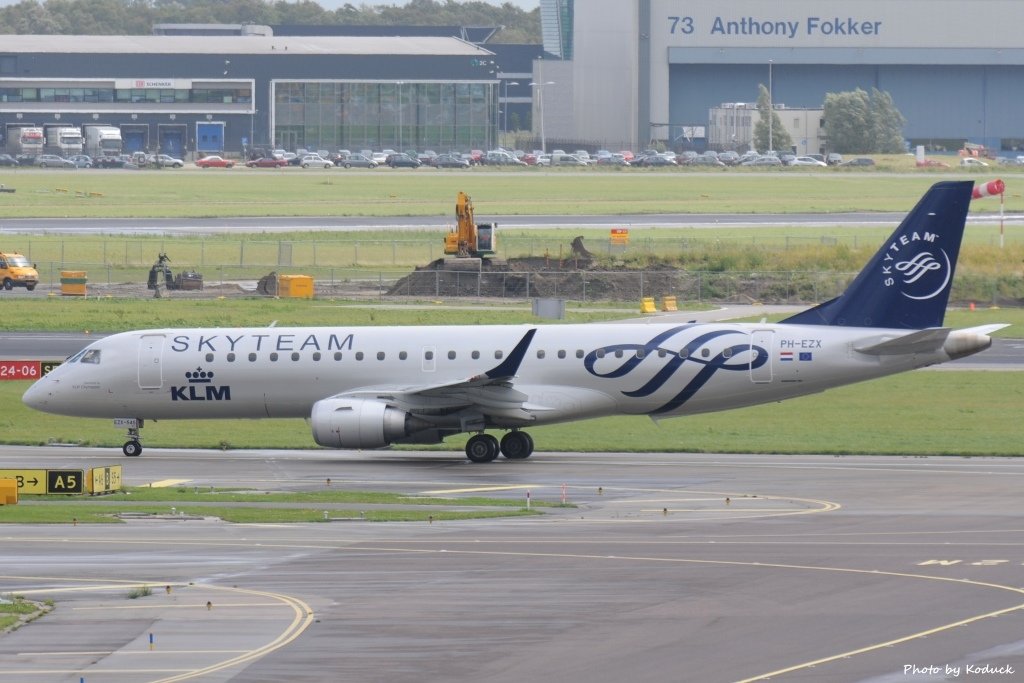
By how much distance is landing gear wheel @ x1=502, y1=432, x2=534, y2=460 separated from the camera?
41.3 m

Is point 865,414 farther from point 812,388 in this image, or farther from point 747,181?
point 747,181

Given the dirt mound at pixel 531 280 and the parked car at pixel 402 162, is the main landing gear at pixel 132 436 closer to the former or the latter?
the dirt mound at pixel 531 280

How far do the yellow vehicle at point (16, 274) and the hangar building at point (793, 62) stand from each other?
366ft

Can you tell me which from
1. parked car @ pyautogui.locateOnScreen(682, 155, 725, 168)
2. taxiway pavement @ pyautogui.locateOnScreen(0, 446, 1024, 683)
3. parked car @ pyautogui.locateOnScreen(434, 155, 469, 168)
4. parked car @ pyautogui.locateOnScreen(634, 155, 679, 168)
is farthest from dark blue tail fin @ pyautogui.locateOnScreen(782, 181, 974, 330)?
parked car @ pyautogui.locateOnScreen(434, 155, 469, 168)

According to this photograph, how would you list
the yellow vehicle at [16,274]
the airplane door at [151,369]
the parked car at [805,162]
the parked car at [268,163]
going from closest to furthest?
1. the airplane door at [151,369]
2. the yellow vehicle at [16,274]
3. the parked car at [805,162]
4. the parked car at [268,163]

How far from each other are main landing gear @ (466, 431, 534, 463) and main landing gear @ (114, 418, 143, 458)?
8764mm

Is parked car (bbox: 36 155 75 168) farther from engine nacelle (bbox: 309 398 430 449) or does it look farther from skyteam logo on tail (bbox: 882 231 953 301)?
skyteam logo on tail (bbox: 882 231 953 301)

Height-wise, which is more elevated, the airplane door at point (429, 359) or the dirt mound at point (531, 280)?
the dirt mound at point (531, 280)

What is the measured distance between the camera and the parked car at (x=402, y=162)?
18288 centimetres

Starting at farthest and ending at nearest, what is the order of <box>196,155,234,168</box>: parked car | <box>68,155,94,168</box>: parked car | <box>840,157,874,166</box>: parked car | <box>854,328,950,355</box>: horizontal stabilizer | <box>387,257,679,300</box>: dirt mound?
<box>196,155,234,168</box>: parked car → <box>68,155,94,168</box>: parked car → <box>840,157,874,166</box>: parked car → <box>387,257,679,300</box>: dirt mound → <box>854,328,950,355</box>: horizontal stabilizer

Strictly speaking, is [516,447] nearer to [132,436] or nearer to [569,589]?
[132,436]

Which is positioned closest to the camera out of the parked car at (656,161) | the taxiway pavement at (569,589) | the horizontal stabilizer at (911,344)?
the taxiway pavement at (569,589)
